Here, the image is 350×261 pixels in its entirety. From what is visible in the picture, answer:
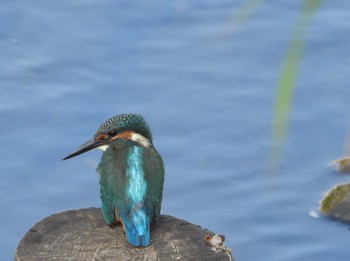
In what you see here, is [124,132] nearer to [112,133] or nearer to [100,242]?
[112,133]

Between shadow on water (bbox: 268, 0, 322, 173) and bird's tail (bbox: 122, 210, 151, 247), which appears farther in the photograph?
bird's tail (bbox: 122, 210, 151, 247)

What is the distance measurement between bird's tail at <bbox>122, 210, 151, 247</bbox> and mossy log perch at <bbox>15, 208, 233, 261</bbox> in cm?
2

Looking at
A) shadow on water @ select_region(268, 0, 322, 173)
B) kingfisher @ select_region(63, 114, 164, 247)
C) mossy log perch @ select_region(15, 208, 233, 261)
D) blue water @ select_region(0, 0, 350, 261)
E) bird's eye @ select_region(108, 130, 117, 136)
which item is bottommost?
shadow on water @ select_region(268, 0, 322, 173)

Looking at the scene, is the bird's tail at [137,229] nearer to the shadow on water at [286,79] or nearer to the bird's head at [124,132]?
the bird's head at [124,132]

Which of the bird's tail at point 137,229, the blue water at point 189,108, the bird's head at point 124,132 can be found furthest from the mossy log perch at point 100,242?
the blue water at point 189,108

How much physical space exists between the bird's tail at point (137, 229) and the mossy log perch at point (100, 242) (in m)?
0.02

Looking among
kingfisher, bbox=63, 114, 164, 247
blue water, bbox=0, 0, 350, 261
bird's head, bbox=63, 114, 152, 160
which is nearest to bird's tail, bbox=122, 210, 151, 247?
kingfisher, bbox=63, 114, 164, 247

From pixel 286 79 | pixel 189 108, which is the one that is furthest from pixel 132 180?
pixel 189 108

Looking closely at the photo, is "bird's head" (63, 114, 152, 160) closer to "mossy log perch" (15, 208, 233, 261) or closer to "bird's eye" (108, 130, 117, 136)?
"bird's eye" (108, 130, 117, 136)

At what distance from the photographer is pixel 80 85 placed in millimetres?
6930

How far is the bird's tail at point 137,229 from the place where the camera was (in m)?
3.47

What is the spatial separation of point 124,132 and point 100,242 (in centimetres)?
55

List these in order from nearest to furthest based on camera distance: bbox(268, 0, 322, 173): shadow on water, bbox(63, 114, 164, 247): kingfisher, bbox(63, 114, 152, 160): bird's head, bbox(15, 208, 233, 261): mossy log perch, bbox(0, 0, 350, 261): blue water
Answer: bbox(268, 0, 322, 173): shadow on water
bbox(15, 208, 233, 261): mossy log perch
bbox(63, 114, 164, 247): kingfisher
bbox(63, 114, 152, 160): bird's head
bbox(0, 0, 350, 261): blue water

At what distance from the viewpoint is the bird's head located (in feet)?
12.7
